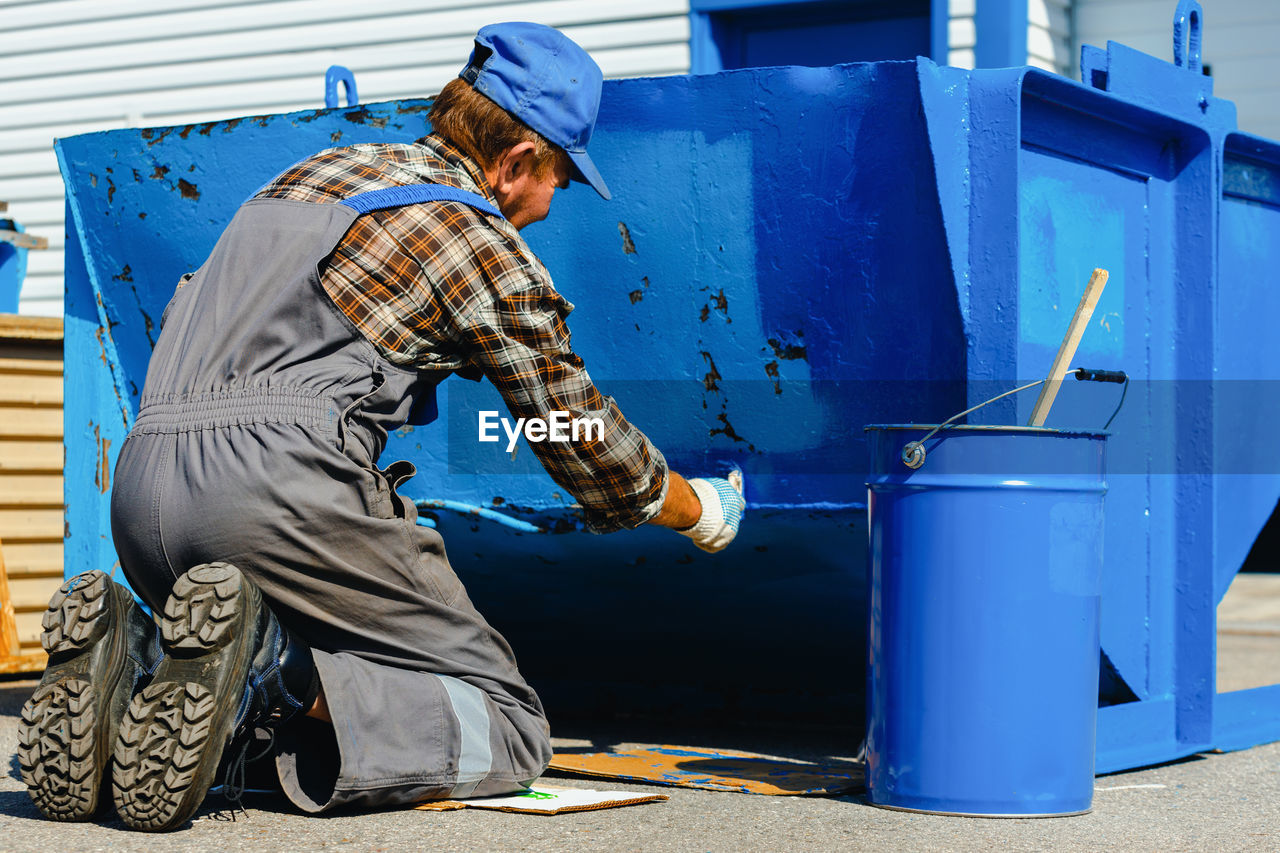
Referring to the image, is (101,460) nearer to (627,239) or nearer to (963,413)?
(627,239)

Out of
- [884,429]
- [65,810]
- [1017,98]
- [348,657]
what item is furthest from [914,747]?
[65,810]

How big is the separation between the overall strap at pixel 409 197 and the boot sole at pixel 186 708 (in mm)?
697

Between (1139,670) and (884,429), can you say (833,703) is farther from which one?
(884,429)

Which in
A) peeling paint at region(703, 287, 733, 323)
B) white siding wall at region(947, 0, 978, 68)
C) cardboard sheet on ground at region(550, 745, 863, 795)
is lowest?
cardboard sheet on ground at region(550, 745, 863, 795)

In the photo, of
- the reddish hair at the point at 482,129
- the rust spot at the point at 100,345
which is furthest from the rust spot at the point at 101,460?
the reddish hair at the point at 482,129

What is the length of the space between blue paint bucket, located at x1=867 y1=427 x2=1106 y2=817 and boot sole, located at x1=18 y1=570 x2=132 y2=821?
54.4 inches

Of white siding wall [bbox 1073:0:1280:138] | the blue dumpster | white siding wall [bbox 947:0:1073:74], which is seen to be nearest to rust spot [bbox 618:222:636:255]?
the blue dumpster

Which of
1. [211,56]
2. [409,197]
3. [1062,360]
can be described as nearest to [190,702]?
[409,197]

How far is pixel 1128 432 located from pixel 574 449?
1.37 metres

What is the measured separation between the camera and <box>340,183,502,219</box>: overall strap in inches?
104

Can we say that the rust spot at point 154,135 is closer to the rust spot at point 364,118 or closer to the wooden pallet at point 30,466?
the rust spot at point 364,118

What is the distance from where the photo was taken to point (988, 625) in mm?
2680

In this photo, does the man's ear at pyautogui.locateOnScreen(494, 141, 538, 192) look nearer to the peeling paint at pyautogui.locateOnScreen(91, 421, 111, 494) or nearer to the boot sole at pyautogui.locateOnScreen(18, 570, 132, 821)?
the boot sole at pyautogui.locateOnScreen(18, 570, 132, 821)

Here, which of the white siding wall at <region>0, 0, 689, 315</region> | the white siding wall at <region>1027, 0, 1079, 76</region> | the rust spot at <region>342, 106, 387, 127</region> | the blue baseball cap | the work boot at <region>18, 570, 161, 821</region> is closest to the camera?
the work boot at <region>18, 570, 161, 821</region>
